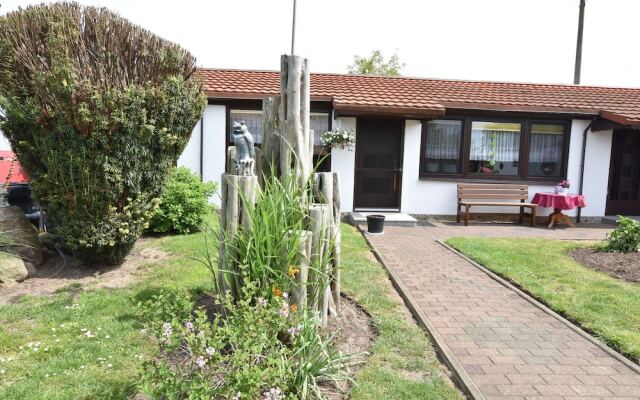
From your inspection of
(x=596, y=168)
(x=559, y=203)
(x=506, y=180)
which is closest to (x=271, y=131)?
(x=559, y=203)

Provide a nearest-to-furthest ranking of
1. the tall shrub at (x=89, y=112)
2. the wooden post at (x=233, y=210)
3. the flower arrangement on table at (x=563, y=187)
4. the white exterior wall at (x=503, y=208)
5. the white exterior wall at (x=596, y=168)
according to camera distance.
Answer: the wooden post at (x=233, y=210)
the tall shrub at (x=89, y=112)
the flower arrangement on table at (x=563, y=187)
the white exterior wall at (x=503, y=208)
the white exterior wall at (x=596, y=168)

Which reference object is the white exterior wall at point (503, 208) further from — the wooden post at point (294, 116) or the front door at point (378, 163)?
the wooden post at point (294, 116)

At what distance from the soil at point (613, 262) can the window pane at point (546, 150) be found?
180 inches

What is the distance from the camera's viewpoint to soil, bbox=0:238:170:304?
494 centimetres

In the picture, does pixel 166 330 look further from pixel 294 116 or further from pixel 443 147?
pixel 443 147

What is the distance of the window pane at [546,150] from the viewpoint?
11789 millimetres

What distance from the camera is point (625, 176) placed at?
494 inches

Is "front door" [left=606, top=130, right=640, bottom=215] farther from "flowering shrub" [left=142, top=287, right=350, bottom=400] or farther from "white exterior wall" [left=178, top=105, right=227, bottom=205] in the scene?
"flowering shrub" [left=142, top=287, right=350, bottom=400]

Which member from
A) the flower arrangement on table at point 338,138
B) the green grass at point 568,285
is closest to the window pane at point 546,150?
the green grass at point 568,285

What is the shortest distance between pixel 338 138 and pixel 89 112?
6.21m

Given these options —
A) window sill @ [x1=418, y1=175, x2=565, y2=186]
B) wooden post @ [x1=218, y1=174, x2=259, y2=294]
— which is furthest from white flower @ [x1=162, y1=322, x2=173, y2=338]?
window sill @ [x1=418, y1=175, x2=565, y2=186]

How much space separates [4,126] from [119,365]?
3664 mm

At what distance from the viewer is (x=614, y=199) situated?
12484 mm

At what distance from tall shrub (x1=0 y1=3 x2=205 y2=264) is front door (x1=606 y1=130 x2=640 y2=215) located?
39.2ft
